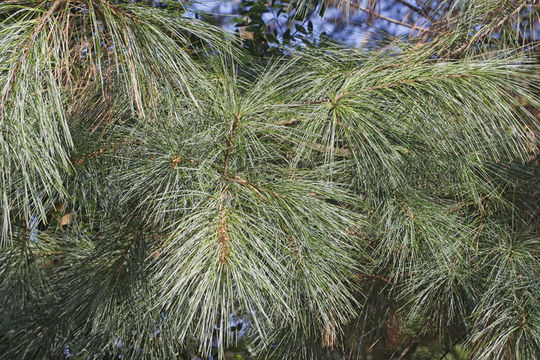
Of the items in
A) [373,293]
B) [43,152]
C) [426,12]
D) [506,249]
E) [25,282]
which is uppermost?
[43,152]

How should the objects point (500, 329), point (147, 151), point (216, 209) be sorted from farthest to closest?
point (500, 329), point (147, 151), point (216, 209)

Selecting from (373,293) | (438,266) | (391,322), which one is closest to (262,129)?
(438,266)

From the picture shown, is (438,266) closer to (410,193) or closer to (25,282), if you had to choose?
(410,193)

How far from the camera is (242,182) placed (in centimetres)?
72

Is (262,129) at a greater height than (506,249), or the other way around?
(262,129)

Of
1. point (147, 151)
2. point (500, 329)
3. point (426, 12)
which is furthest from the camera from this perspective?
point (426, 12)

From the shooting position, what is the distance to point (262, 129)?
2.48 ft

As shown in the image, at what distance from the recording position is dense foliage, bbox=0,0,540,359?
0.64 metres

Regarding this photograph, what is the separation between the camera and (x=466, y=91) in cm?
77

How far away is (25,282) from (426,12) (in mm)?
1041

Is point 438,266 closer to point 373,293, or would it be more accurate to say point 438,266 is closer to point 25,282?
point 373,293

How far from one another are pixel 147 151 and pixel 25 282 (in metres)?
0.36

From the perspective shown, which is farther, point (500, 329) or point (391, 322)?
point (391, 322)

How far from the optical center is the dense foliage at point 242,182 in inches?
25.2
